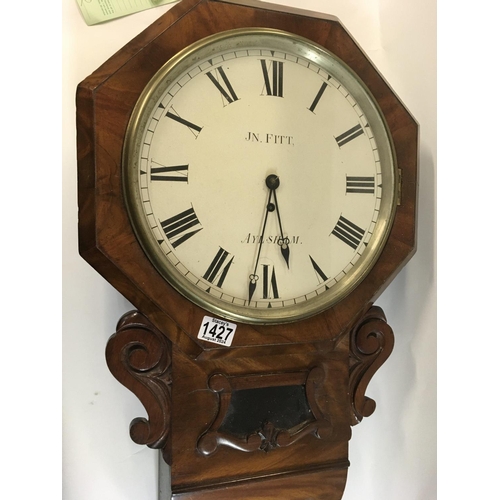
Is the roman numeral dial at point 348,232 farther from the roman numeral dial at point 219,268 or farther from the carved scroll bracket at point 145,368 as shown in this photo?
the carved scroll bracket at point 145,368

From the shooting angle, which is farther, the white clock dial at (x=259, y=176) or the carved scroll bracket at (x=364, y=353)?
the carved scroll bracket at (x=364, y=353)

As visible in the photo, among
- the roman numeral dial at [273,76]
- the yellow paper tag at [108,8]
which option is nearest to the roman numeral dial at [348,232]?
the roman numeral dial at [273,76]

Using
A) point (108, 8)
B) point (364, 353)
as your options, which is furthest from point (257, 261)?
point (108, 8)

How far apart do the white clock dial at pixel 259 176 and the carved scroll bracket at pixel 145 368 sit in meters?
0.09

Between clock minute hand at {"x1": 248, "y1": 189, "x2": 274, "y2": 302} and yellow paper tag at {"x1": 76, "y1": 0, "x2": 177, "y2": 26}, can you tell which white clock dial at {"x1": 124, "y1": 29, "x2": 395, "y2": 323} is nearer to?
clock minute hand at {"x1": 248, "y1": 189, "x2": 274, "y2": 302}

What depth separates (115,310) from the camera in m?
0.85

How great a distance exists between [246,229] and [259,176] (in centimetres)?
8

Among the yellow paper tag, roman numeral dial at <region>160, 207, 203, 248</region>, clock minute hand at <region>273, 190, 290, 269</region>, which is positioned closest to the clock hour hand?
clock minute hand at <region>273, 190, 290, 269</region>

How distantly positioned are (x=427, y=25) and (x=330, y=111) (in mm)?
281

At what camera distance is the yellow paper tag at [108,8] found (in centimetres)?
81

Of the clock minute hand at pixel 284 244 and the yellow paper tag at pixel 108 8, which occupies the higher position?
the yellow paper tag at pixel 108 8

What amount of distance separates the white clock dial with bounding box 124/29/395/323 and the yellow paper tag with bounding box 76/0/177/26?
0.27 meters
